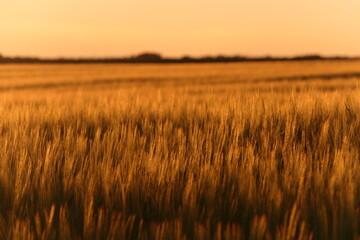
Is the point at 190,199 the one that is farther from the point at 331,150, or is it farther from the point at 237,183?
the point at 331,150

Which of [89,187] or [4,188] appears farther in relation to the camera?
[4,188]

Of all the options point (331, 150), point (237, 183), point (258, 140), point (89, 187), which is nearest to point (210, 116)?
point (258, 140)

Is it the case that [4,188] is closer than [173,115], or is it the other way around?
[4,188]

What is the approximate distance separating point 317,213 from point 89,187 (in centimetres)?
66

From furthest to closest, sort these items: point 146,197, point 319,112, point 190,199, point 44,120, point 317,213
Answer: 1. point 44,120
2. point 319,112
3. point 146,197
4. point 190,199
5. point 317,213

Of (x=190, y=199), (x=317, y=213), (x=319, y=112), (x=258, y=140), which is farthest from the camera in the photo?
(x=319, y=112)

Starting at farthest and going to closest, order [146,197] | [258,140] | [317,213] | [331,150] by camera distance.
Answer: [258,140] < [331,150] < [146,197] < [317,213]

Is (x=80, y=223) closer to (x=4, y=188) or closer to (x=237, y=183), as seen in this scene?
(x=4, y=188)

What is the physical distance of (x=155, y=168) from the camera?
156cm

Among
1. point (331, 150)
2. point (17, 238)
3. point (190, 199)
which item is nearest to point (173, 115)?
point (331, 150)

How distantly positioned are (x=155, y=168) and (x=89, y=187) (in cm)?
24

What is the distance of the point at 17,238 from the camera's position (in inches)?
43.1

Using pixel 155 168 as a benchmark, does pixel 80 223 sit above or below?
below

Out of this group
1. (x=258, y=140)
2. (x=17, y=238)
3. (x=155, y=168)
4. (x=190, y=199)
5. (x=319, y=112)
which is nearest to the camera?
(x=17, y=238)
